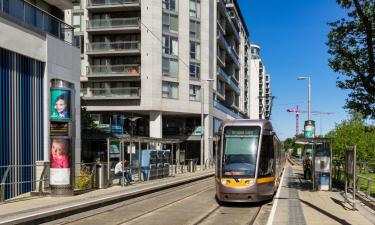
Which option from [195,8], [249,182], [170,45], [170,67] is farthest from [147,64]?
[249,182]

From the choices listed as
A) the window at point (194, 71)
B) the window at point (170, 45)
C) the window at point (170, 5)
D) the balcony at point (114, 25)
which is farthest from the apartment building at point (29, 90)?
the window at point (194, 71)

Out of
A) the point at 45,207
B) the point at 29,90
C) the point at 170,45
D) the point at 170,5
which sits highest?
the point at 170,5

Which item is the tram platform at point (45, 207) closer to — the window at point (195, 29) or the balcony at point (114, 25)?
the balcony at point (114, 25)

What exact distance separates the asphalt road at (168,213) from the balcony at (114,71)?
3685cm

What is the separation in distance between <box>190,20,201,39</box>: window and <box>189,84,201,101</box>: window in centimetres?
599

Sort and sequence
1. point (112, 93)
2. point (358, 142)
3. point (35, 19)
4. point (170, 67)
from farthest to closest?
point (170, 67)
point (112, 93)
point (358, 142)
point (35, 19)

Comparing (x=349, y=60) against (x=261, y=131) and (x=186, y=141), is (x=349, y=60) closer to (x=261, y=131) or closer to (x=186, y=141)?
(x=261, y=131)

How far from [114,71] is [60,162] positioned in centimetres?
4007

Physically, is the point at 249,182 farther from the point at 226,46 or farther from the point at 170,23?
the point at 226,46

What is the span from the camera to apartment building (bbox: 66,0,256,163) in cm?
5541

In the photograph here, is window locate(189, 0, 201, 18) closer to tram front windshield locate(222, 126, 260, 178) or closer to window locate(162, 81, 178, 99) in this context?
window locate(162, 81, 178, 99)

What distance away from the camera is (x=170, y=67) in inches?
2250

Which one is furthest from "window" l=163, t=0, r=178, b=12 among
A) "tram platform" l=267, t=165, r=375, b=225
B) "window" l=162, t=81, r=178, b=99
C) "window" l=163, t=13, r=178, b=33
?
"tram platform" l=267, t=165, r=375, b=225

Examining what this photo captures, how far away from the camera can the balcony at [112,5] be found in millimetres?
55500
